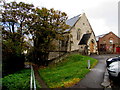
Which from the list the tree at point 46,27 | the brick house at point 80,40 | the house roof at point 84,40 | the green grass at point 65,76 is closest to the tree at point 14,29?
the tree at point 46,27

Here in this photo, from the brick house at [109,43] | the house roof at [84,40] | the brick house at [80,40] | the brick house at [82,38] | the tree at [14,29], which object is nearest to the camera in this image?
the tree at [14,29]

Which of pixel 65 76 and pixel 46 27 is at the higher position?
pixel 46 27

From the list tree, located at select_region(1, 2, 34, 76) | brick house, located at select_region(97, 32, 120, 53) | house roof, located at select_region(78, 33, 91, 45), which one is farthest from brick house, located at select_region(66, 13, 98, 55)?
tree, located at select_region(1, 2, 34, 76)

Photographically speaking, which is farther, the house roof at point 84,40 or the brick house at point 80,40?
the house roof at point 84,40

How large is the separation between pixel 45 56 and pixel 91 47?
43.2ft

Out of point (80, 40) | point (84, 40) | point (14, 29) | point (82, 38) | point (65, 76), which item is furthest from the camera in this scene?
point (82, 38)

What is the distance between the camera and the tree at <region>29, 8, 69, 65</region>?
19391 millimetres

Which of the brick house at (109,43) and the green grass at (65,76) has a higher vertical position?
the brick house at (109,43)

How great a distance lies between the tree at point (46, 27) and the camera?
19391 mm

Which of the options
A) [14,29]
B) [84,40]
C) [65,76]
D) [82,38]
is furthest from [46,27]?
[82,38]

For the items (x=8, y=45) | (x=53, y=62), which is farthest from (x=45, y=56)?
(x=8, y=45)

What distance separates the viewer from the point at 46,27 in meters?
19.8

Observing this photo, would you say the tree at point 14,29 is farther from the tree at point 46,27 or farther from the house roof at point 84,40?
the house roof at point 84,40

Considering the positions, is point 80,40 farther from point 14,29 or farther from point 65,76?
point 65,76
